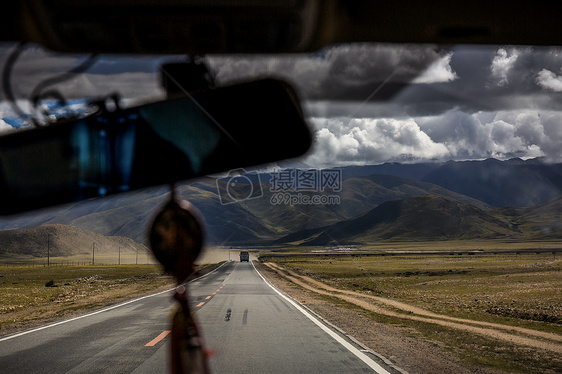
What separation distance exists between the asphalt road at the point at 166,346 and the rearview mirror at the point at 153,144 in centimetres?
490

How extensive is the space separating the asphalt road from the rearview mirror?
4900mm

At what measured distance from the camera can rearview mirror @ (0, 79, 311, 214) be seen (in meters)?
1.64

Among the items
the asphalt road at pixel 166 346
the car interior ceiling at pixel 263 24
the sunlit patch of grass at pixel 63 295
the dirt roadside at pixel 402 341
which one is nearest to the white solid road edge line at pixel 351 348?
the asphalt road at pixel 166 346

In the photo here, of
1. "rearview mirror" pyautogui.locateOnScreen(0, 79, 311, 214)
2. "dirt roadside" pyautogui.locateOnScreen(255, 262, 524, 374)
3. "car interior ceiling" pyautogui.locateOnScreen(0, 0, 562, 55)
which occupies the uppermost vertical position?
"car interior ceiling" pyautogui.locateOnScreen(0, 0, 562, 55)

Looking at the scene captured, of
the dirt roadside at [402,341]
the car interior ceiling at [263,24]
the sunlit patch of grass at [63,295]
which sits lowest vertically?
the sunlit patch of grass at [63,295]

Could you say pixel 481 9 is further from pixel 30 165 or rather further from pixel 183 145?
pixel 30 165

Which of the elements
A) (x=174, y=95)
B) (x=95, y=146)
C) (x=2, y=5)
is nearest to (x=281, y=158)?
(x=174, y=95)

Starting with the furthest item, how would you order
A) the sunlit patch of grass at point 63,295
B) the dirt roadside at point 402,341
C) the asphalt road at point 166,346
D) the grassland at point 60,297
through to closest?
1. the sunlit patch of grass at point 63,295
2. the grassland at point 60,297
3. the dirt roadside at point 402,341
4. the asphalt road at point 166,346

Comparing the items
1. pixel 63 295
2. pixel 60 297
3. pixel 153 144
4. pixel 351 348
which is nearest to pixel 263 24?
pixel 153 144

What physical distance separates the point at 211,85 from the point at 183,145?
26cm

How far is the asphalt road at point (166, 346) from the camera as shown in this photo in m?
9.81

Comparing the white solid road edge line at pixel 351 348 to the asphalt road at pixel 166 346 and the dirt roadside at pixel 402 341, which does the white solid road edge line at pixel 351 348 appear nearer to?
the asphalt road at pixel 166 346

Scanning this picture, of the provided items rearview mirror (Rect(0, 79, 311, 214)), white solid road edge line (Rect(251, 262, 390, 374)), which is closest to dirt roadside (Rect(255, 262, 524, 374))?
white solid road edge line (Rect(251, 262, 390, 374))

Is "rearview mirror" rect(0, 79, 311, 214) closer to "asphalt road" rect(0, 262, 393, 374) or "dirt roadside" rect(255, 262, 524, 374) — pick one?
"asphalt road" rect(0, 262, 393, 374)
